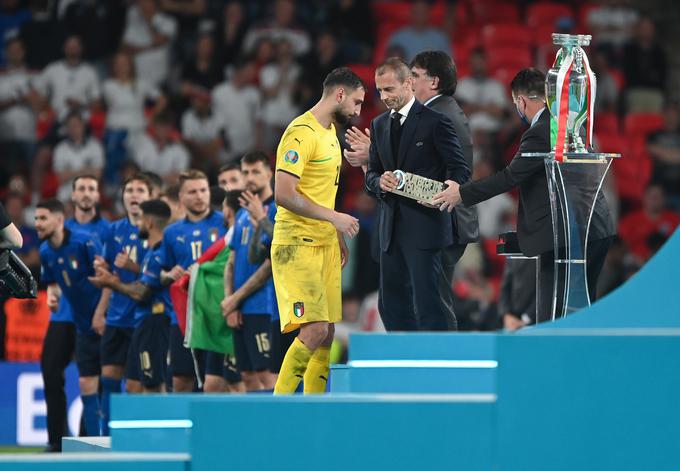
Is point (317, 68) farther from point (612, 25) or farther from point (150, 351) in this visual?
point (150, 351)

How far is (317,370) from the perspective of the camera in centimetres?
822

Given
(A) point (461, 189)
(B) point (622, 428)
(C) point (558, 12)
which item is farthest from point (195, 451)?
(C) point (558, 12)

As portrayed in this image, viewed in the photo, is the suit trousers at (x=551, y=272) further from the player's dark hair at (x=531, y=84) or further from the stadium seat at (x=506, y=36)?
the stadium seat at (x=506, y=36)

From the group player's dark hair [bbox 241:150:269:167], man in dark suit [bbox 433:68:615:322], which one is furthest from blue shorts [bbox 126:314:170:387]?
man in dark suit [bbox 433:68:615:322]

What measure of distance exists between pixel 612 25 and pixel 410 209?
37.0ft

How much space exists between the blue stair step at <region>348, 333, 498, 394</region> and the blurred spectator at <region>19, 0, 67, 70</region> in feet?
39.2

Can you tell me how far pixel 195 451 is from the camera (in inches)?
196

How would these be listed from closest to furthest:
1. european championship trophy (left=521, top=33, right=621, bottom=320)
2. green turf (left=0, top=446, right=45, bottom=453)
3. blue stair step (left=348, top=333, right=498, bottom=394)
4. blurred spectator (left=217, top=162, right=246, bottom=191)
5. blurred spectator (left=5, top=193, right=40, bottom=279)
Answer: blue stair step (left=348, top=333, right=498, bottom=394)
european championship trophy (left=521, top=33, right=621, bottom=320)
blurred spectator (left=217, top=162, right=246, bottom=191)
green turf (left=0, top=446, right=45, bottom=453)
blurred spectator (left=5, top=193, right=40, bottom=279)

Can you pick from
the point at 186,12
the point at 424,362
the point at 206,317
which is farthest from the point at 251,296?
the point at 186,12

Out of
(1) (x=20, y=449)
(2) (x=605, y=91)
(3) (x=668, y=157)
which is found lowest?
(1) (x=20, y=449)

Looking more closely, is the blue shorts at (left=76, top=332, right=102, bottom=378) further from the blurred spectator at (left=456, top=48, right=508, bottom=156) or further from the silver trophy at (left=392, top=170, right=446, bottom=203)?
the blurred spectator at (left=456, top=48, right=508, bottom=156)

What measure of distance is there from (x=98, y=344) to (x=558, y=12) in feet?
29.8

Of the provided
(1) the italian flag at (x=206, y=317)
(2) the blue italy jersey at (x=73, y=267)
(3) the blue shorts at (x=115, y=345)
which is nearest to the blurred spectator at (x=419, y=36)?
(2) the blue italy jersey at (x=73, y=267)

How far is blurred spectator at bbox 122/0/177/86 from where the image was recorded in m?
17.6
